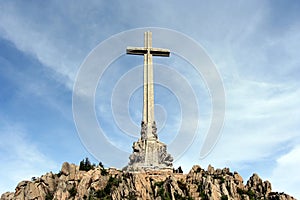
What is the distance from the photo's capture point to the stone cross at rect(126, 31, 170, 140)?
4769 cm

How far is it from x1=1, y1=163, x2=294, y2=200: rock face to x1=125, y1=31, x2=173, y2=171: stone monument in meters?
2.02

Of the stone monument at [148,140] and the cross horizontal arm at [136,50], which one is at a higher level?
the cross horizontal arm at [136,50]

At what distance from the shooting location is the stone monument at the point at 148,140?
45.4 meters

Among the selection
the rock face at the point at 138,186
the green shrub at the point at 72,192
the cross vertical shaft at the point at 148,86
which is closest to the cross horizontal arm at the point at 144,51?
the cross vertical shaft at the point at 148,86

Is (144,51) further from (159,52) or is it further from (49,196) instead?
(49,196)

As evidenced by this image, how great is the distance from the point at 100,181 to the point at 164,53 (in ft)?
63.6

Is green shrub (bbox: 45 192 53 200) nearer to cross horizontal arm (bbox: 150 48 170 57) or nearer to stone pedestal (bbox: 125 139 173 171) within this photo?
stone pedestal (bbox: 125 139 173 171)

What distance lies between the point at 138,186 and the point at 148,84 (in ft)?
49.0

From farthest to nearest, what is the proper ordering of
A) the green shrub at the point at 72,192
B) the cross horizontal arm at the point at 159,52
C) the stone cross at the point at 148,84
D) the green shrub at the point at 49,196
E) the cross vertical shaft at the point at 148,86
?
the cross horizontal arm at the point at 159,52 < the cross vertical shaft at the point at 148,86 < the stone cross at the point at 148,84 < the green shrub at the point at 49,196 < the green shrub at the point at 72,192

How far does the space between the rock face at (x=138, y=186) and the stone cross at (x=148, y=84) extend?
18.9ft

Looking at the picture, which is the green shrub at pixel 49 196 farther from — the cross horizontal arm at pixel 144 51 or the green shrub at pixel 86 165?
the cross horizontal arm at pixel 144 51

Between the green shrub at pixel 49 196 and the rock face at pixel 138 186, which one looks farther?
the green shrub at pixel 49 196

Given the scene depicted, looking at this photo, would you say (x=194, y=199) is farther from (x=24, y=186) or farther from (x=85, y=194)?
(x=24, y=186)

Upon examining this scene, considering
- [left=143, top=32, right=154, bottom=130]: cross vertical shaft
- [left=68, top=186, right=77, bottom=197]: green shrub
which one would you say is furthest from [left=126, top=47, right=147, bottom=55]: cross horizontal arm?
[left=68, top=186, right=77, bottom=197]: green shrub
